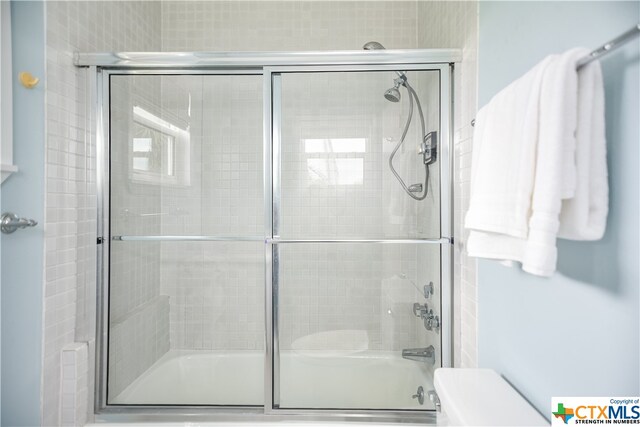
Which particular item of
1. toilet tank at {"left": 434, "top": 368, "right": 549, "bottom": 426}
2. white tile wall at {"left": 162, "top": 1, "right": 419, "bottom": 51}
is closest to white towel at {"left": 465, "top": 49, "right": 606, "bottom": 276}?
toilet tank at {"left": 434, "top": 368, "right": 549, "bottom": 426}

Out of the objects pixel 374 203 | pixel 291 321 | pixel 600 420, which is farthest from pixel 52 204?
pixel 600 420

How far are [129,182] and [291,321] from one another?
987 mm

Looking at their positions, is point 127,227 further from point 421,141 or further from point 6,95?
point 421,141

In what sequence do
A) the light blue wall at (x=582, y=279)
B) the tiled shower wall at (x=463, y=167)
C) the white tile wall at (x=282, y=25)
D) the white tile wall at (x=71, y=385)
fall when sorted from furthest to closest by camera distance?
the white tile wall at (x=282, y=25) → the white tile wall at (x=71, y=385) → the tiled shower wall at (x=463, y=167) → the light blue wall at (x=582, y=279)

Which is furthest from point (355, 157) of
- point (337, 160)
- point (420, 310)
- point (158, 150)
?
point (158, 150)

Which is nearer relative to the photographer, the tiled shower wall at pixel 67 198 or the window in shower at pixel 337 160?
the tiled shower wall at pixel 67 198

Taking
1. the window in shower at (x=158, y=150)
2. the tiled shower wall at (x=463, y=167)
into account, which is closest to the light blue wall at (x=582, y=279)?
the tiled shower wall at (x=463, y=167)

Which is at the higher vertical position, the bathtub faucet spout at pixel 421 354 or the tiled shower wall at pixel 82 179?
the tiled shower wall at pixel 82 179

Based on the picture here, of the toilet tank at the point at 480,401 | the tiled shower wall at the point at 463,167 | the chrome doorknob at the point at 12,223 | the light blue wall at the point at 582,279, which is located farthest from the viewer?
the tiled shower wall at the point at 463,167

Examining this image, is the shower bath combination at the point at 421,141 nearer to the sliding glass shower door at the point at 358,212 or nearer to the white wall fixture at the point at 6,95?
the sliding glass shower door at the point at 358,212

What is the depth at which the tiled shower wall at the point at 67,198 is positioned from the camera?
138 centimetres

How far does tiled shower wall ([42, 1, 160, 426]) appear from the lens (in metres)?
1.38

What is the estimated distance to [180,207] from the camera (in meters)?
1.63

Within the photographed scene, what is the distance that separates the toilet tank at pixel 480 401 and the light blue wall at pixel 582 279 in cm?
5
